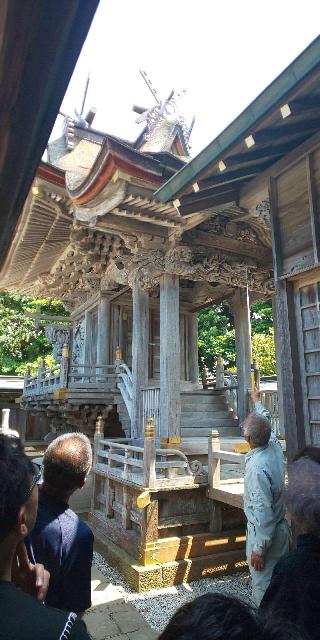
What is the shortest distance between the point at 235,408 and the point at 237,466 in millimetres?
1787

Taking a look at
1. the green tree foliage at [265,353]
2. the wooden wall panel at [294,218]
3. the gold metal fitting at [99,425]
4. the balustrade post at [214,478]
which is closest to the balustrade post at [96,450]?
the gold metal fitting at [99,425]

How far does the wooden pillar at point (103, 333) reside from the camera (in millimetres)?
11078

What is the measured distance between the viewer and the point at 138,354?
8.57 meters

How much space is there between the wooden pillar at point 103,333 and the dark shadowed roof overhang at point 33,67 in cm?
922

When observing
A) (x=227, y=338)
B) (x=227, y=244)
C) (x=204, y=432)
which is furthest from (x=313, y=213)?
(x=227, y=338)

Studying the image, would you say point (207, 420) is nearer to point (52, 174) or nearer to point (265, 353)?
point (52, 174)

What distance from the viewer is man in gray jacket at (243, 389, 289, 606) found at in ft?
11.8

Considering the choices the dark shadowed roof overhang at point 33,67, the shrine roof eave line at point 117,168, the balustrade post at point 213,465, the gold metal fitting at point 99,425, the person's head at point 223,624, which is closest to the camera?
the person's head at point 223,624

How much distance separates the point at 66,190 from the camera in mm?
7297

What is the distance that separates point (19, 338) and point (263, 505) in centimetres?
2047

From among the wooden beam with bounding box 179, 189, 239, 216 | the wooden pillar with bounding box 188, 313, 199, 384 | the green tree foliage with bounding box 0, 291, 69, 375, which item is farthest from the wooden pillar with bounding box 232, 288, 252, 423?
the green tree foliage with bounding box 0, 291, 69, 375

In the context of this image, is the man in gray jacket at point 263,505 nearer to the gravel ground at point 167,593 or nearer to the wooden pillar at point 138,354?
the gravel ground at point 167,593

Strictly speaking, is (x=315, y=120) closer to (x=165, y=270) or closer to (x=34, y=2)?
(x=34, y=2)

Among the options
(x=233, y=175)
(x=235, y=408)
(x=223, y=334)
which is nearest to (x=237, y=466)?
(x=235, y=408)
